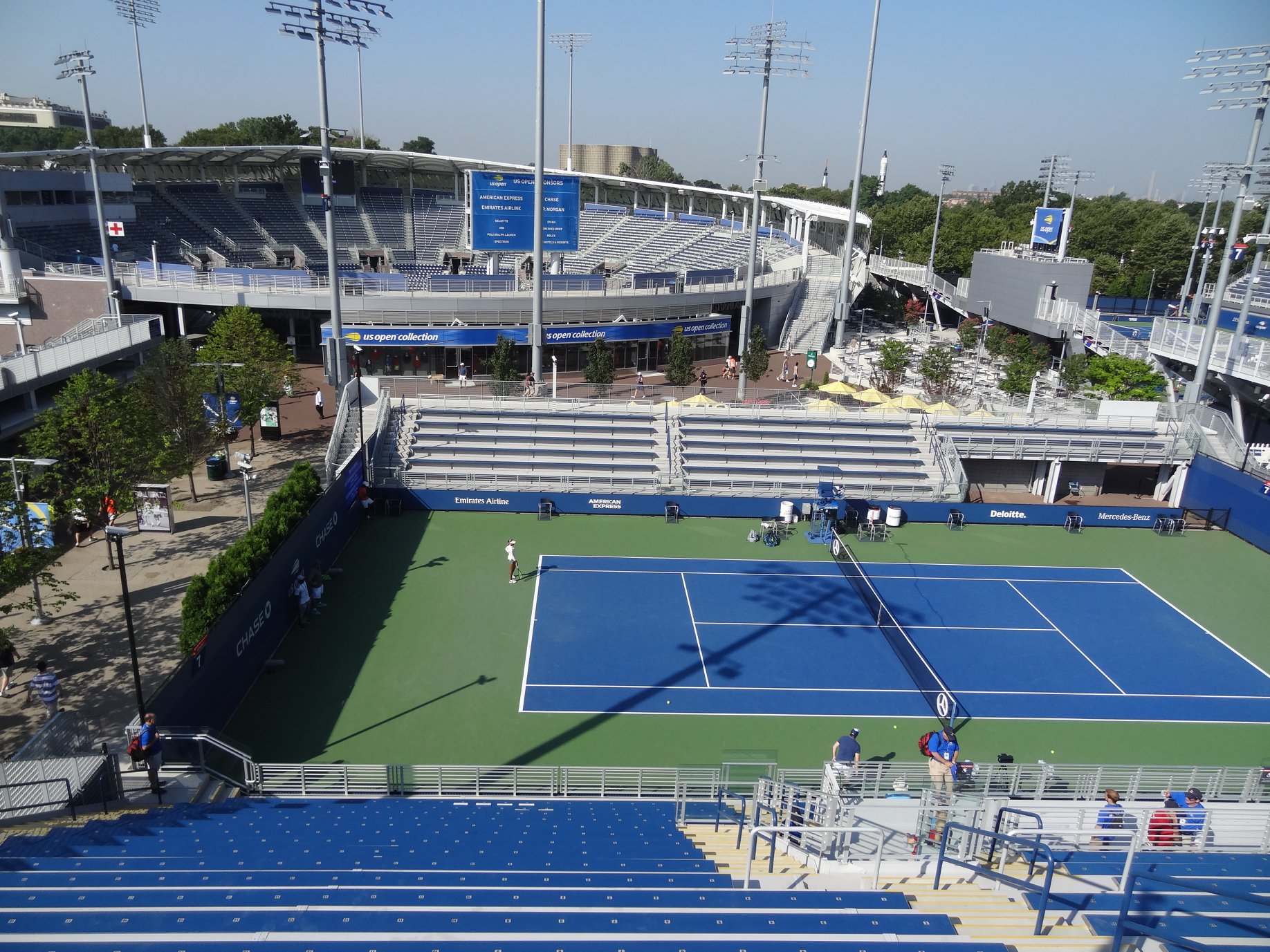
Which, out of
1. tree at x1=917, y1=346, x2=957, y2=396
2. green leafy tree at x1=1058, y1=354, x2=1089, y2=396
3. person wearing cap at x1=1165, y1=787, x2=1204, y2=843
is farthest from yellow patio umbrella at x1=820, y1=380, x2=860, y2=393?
person wearing cap at x1=1165, y1=787, x2=1204, y2=843

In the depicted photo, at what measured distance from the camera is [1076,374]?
38.8m

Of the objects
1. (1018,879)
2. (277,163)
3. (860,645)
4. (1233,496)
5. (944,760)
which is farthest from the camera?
(277,163)

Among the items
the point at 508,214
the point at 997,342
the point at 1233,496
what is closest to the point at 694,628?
the point at 1233,496

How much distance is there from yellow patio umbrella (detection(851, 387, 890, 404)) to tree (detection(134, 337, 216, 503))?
22.1 meters

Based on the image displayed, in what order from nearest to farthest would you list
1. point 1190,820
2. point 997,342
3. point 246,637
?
point 1190,820 < point 246,637 < point 997,342

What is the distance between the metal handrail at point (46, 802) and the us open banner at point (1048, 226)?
5213 cm

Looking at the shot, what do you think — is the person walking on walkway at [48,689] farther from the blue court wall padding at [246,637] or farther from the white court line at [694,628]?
the white court line at [694,628]

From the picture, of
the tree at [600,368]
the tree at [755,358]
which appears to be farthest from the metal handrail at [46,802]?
the tree at [755,358]

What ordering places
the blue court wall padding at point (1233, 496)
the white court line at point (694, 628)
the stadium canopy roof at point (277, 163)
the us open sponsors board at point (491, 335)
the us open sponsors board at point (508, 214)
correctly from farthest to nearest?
the stadium canopy roof at point (277, 163)
the us open sponsors board at point (491, 335)
the us open sponsors board at point (508, 214)
the blue court wall padding at point (1233, 496)
the white court line at point (694, 628)

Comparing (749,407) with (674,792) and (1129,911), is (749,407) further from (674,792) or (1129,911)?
(1129,911)

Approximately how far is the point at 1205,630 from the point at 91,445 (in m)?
26.8

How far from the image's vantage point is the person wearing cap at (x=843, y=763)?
12.2m

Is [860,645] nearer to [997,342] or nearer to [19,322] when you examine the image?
[19,322]

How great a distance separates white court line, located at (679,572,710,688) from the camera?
17781 millimetres
